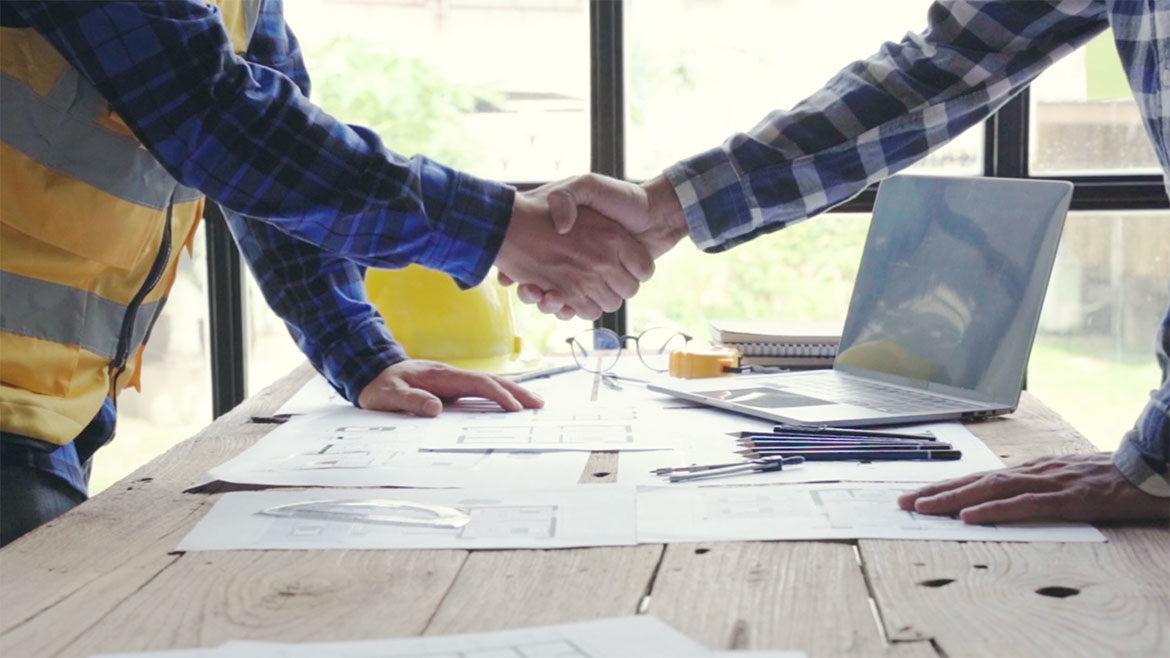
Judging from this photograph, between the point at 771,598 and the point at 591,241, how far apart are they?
987 mm

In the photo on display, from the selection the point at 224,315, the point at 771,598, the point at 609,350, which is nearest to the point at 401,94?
the point at 224,315

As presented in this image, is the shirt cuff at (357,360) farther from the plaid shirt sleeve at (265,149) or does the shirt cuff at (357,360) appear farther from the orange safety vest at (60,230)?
the orange safety vest at (60,230)

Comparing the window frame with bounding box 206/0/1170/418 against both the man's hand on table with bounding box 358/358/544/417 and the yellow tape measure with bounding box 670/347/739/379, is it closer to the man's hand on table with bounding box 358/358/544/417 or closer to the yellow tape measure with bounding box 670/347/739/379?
the yellow tape measure with bounding box 670/347/739/379

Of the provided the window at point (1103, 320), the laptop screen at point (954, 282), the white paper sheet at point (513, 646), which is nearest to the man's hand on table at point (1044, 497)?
the white paper sheet at point (513, 646)

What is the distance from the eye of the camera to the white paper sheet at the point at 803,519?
36.9 inches

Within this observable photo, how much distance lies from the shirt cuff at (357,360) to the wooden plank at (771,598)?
0.77 metres

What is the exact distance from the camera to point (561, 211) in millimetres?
1648

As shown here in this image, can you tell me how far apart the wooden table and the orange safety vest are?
0.31m

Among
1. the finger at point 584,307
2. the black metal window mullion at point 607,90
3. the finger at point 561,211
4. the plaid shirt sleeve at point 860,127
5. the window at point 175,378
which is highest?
the black metal window mullion at point 607,90

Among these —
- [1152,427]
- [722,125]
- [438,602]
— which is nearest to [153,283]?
[438,602]

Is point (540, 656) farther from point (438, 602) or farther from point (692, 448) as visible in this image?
point (692, 448)

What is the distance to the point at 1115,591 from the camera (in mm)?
801

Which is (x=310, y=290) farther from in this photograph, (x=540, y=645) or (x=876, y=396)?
(x=540, y=645)

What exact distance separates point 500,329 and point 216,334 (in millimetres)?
1159
